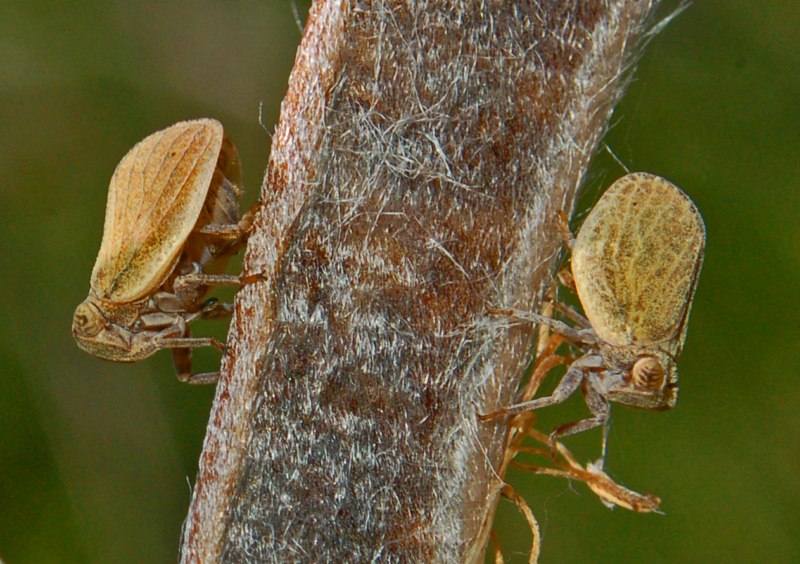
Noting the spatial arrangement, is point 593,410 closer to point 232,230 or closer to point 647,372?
point 647,372

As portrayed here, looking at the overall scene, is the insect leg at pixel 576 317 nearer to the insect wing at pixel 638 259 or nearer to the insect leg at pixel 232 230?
the insect wing at pixel 638 259

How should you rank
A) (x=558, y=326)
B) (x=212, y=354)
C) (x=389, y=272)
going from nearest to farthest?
1. (x=389, y=272)
2. (x=558, y=326)
3. (x=212, y=354)

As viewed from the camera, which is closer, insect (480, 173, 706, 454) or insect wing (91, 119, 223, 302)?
insect (480, 173, 706, 454)

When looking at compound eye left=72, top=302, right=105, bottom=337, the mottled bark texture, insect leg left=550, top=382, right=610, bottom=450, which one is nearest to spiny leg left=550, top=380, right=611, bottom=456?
insect leg left=550, top=382, right=610, bottom=450

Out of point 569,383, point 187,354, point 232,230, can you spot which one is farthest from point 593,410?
point 187,354

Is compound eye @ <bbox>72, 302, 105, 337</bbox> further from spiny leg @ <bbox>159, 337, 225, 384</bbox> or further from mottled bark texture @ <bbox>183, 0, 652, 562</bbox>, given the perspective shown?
mottled bark texture @ <bbox>183, 0, 652, 562</bbox>

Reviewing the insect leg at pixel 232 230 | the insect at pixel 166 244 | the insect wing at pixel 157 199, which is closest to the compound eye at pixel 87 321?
the insect at pixel 166 244
